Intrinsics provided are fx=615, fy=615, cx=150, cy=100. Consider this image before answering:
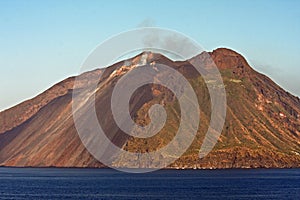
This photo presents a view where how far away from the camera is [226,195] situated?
148m

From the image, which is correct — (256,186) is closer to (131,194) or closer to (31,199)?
(131,194)

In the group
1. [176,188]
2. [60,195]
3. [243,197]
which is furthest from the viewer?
[176,188]

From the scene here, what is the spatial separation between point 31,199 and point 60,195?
1076 cm

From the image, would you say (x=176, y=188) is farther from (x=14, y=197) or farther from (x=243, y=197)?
(x=14, y=197)

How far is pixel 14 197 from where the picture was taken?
150500mm

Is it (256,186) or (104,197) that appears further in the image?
(256,186)

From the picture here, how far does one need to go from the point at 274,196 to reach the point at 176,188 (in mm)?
34747

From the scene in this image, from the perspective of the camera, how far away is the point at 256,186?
181m

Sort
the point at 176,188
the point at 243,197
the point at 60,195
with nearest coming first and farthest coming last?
the point at 243,197
the point at 60,195
the point at 176,188

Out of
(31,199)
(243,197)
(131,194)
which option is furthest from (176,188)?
(31,199)

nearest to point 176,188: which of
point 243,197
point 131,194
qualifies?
point 131,194

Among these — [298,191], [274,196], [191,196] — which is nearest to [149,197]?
[191,196]

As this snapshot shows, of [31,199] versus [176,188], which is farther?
[176,188]

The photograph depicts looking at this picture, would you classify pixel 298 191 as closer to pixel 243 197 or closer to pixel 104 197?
pixel 243 197
